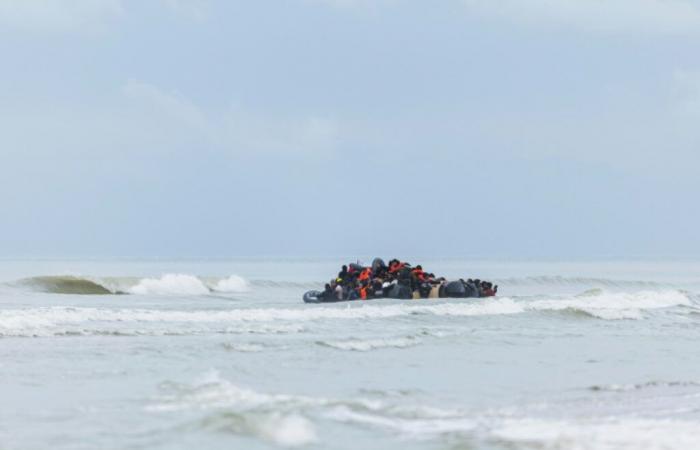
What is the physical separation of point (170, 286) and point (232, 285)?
5181 mm

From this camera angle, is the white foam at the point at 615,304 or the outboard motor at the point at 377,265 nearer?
the white foam at the point at 615,304

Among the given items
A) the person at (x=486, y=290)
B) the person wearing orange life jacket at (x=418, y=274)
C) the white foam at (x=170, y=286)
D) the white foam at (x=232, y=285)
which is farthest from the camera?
the white foam at (x=232, y=285)

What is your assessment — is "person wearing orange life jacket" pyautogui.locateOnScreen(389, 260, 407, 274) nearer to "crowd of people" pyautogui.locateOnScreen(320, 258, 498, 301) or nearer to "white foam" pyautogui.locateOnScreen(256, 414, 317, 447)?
"crowd of people" pyautogui.locateOnScreen(320, 258, 498, 301)

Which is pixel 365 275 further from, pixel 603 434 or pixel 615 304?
pixel 603 434

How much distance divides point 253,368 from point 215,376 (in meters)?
1.41

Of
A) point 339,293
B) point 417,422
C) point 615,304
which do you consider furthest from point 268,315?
point 417,422

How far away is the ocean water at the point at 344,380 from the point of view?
11.2m

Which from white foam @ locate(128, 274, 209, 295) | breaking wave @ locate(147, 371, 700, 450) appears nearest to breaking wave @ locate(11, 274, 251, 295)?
white foam @ locate(128, 274, 209, 295)

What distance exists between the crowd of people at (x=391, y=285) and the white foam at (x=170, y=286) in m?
15.7

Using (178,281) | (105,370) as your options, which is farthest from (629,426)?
(178,281)

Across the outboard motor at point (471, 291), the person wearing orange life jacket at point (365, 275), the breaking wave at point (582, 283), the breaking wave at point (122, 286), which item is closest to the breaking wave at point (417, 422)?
the person wearing orange life jacket at point (365, 275)

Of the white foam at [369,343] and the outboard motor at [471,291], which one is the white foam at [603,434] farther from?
the outboard motor at [471,291]

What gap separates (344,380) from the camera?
15.9 m

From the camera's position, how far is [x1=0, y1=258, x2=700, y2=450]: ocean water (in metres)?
11.2
